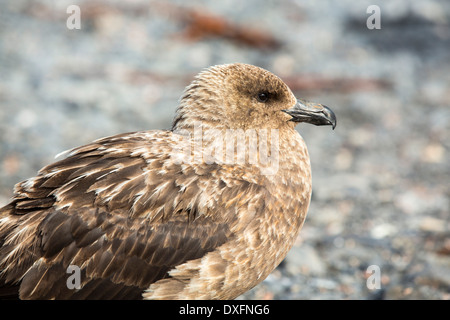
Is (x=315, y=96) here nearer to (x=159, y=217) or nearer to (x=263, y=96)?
(x=263, y=96)

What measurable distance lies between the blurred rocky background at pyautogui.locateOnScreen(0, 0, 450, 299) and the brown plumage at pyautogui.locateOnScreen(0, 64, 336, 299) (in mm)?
966

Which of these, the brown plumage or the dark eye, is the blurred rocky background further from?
the dark eye

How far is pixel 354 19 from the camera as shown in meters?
9.31

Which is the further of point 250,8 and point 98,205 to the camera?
point 250,8

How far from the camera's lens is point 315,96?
7707mm

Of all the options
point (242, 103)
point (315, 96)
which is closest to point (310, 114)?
point (242, 103)

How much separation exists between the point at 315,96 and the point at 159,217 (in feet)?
15.4

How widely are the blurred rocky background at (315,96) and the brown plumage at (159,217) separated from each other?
3.17 ft

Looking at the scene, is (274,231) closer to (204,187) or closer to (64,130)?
(204,187)

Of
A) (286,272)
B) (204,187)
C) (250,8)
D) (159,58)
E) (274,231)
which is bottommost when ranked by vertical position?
(286,272)

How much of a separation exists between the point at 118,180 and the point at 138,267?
487 millimetres

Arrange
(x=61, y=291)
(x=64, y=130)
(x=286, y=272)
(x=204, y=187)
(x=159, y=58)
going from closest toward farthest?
(x=61, y=291)
(x=204, y=187)
(x=286, y=272)
(x=64, y=130)
(x=159, y=58)

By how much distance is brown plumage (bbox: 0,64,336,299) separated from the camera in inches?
129
